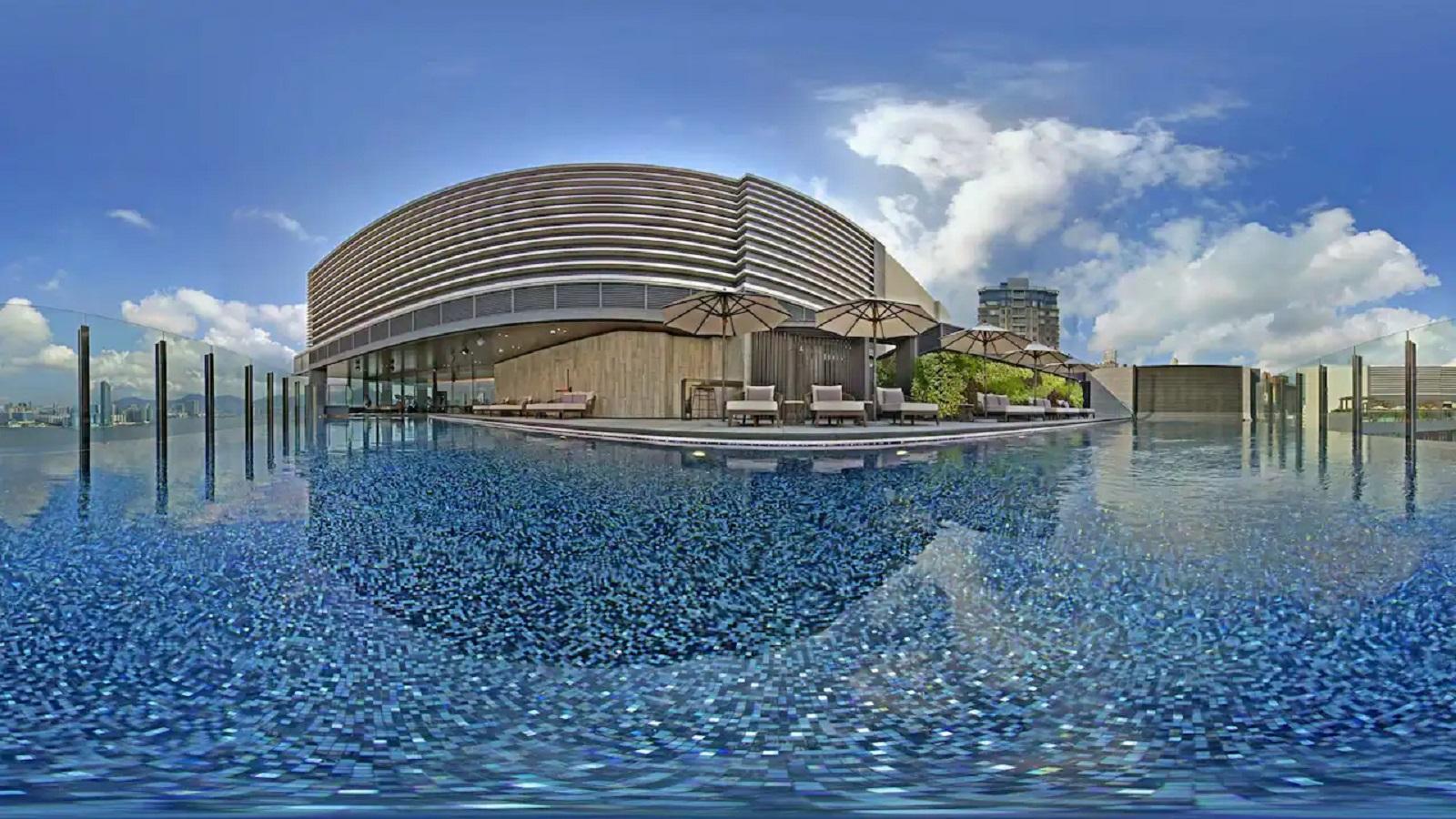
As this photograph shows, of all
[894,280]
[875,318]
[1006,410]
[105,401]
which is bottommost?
[1006,410]

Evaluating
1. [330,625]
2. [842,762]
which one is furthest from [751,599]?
[330,625]

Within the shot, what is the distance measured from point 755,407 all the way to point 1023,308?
366 feet

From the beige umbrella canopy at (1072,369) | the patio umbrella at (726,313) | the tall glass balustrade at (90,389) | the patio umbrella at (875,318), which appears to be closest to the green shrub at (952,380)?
the beige umbrella canopy at (1072,369)

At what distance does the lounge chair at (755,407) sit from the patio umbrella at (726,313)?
0.47m

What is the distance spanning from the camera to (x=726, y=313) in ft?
45.3

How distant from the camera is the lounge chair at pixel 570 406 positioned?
20156mm

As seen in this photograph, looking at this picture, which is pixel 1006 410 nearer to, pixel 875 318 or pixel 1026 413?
pixel 1026 413

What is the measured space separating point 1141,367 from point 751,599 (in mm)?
36951

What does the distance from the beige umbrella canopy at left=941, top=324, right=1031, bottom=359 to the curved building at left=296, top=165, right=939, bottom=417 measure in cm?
300

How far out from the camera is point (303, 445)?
1124 centimetres

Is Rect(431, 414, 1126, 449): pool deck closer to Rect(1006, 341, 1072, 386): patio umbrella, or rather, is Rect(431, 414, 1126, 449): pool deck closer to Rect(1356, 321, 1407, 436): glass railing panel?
Rect(1356, 321, 1407, 436): glass railing panel

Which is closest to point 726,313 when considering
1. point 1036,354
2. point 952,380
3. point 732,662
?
point 952,380

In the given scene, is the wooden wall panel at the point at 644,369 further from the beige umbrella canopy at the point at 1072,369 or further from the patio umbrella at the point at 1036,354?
the beige umbrella canopy at the point at 1072,369

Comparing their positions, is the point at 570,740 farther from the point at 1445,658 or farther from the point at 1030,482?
the point at 1030,482
